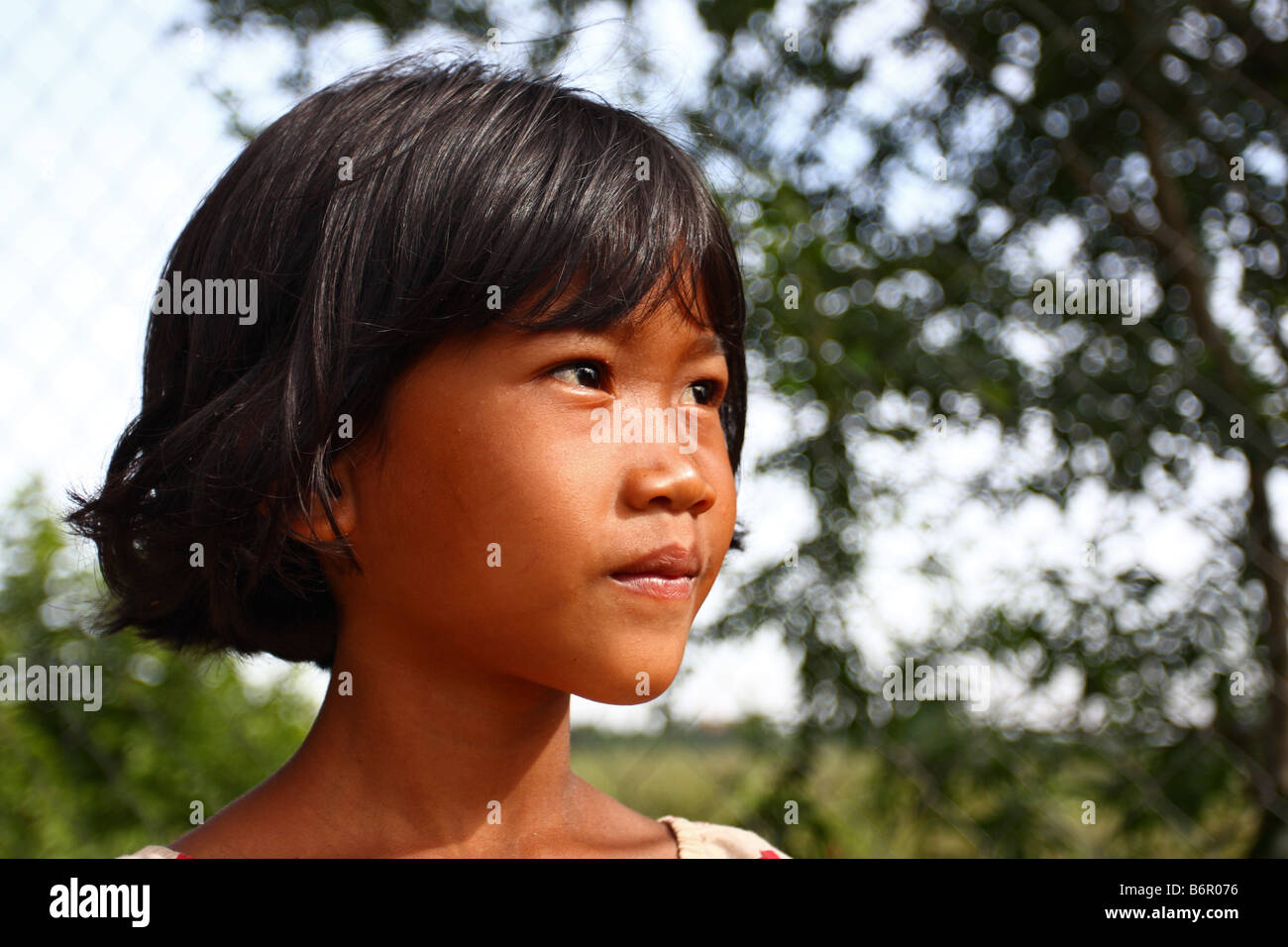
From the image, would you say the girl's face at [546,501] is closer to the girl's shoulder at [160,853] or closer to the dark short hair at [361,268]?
the dark short hair at [361,268]

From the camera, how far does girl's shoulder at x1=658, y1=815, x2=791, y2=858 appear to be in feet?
2.94

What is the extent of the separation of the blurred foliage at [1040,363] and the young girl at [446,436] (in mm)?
637

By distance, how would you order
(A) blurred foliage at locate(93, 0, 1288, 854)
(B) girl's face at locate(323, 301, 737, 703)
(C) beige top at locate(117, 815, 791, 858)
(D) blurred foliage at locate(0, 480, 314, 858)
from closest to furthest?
(B) girl's face at locate(323, 301, 737, 703), (C) beige top at locate(117, 815, 791, 858), (A) blurred foliage at locate(93, 0, 1288, 854), (D) blurred foliage at locate(0, 480, 314, 858)

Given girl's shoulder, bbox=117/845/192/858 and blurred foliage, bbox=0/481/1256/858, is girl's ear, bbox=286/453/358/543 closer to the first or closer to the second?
girl's shoulder, bbox=117/845/192/858

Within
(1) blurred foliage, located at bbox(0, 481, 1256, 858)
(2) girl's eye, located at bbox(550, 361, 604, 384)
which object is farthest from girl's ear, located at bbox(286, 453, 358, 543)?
(1) blurred foliage, located at bbox(0, 481, 1256, 858)

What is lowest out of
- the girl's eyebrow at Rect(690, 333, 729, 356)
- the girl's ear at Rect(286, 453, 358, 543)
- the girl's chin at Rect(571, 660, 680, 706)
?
the girl's chin at Rect(571, 660, 680, 706)

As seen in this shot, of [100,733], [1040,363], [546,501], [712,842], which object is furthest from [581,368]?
[100,733]

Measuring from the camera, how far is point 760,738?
1454 mm

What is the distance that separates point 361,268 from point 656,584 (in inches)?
11.4

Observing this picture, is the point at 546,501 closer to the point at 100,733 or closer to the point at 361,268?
the point at 361,268

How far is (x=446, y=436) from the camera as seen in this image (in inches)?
27.0

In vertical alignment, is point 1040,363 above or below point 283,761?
above

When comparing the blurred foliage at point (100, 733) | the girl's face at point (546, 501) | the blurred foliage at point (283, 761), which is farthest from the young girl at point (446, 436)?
the blurred foliage at point (100, 733)
